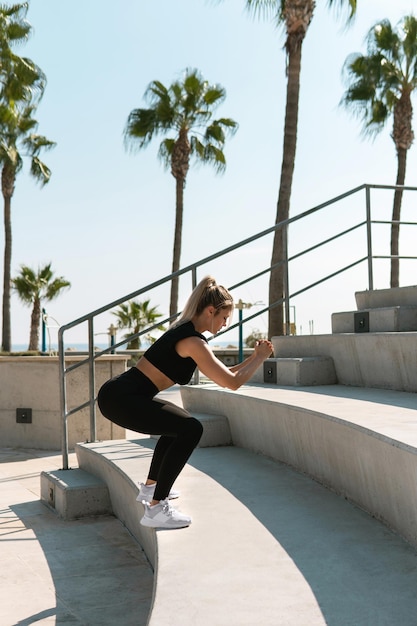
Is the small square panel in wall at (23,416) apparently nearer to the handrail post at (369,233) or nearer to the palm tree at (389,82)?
the handrail post at (369,233)

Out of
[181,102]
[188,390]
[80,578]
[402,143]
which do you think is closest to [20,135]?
[181,102]

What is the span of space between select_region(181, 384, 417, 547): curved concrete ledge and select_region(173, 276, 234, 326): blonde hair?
0.88 metres

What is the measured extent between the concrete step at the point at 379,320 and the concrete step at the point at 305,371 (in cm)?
43

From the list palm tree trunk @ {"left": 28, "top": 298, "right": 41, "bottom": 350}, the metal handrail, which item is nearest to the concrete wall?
the metal handrail

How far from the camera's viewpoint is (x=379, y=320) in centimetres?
607

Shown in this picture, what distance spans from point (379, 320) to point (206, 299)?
2719mm

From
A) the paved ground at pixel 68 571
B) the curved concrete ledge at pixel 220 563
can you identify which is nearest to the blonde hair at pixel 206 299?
the curved concrete ledge at pixel 220 563

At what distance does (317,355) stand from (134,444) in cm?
175

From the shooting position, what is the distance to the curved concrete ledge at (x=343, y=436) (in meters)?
3.32

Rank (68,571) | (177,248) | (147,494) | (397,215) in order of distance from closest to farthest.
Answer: (147,494), (68,571), (397,215), (177,248)

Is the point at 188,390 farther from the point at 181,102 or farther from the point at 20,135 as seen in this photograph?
the point at 20,135

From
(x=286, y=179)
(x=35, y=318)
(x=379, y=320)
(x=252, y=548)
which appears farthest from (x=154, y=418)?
(x=35, y=318)

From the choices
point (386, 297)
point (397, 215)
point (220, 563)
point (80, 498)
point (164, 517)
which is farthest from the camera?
point (397, 215)

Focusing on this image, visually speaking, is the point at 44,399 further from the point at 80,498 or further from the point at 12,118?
the point at 12,118
